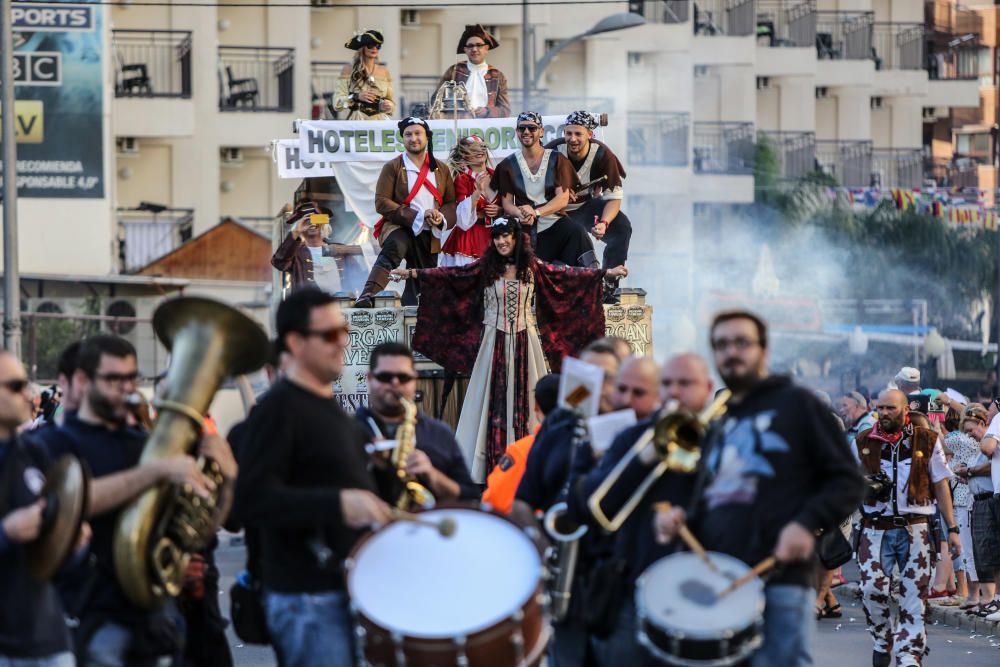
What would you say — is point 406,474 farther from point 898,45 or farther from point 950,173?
point 950,173

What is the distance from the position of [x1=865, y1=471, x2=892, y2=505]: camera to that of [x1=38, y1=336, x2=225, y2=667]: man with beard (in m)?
6.88

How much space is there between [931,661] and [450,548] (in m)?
8.15

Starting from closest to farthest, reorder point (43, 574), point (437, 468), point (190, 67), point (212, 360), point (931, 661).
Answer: point (43, 574), point (212, 360), point (437, 468), point (931, 661), point (190, 67)

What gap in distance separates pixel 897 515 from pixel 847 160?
48825 millimetres

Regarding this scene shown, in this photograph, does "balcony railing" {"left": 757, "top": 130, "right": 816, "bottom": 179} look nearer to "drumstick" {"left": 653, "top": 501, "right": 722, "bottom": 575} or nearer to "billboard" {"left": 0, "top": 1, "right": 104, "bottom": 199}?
"billboard" {"left": 0, "top": 1, "right": 104, "bottom": 199}

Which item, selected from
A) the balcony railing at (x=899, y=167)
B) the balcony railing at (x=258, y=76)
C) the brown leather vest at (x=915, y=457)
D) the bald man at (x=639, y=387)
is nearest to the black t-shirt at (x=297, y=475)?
the bald man at (x=639, y=387)

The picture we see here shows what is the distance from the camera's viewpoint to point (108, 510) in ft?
26.9

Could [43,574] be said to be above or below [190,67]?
below

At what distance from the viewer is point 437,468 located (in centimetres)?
916

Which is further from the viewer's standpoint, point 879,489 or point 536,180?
point 536,180

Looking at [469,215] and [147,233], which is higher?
[147,233]

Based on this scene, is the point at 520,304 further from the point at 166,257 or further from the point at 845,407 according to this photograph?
the point at 166,257

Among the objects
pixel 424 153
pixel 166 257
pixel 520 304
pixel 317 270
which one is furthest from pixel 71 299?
pixel 520 304

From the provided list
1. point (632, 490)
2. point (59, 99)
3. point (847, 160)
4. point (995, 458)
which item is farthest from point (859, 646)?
point (847, 160)
